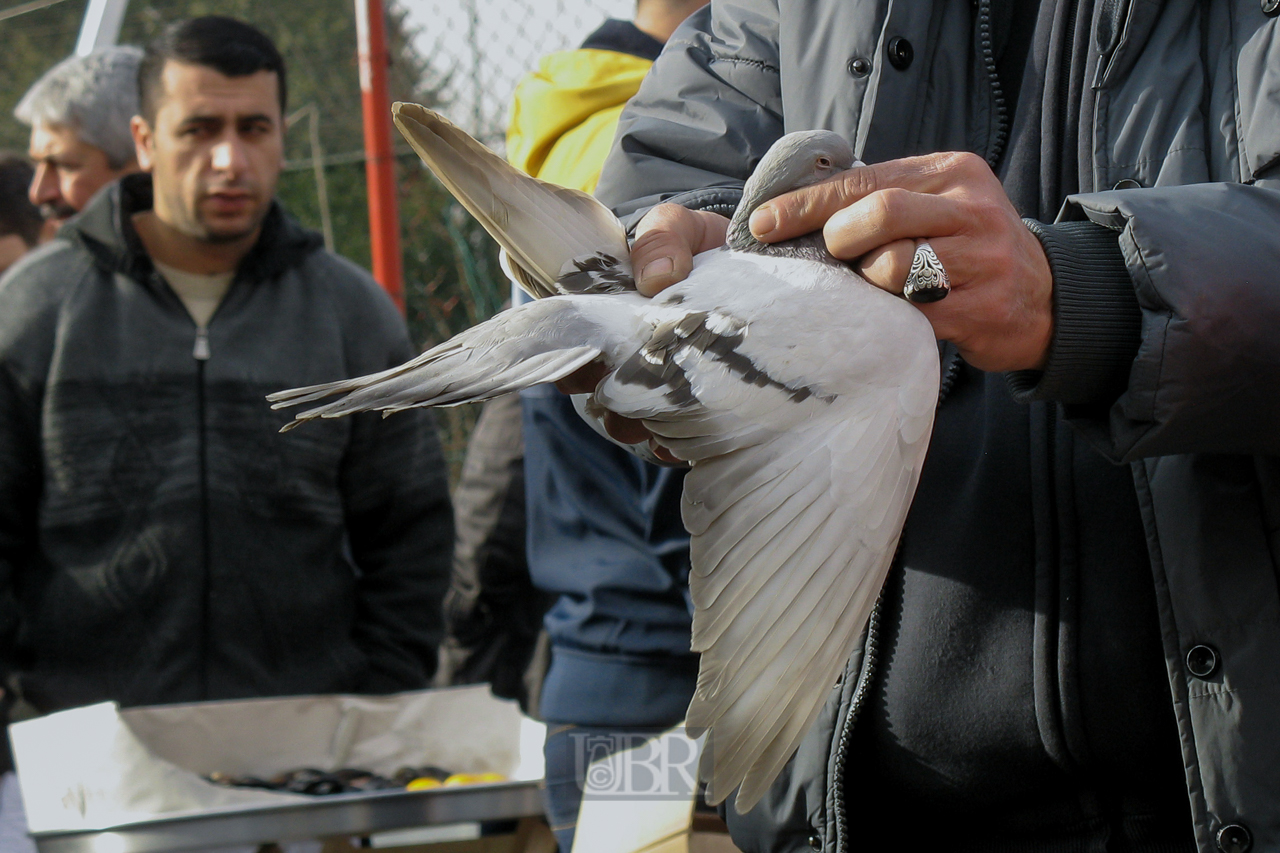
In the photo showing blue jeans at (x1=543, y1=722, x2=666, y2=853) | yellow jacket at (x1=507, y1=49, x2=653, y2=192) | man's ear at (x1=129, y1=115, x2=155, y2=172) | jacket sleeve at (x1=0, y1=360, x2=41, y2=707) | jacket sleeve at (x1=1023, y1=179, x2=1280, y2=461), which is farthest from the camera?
man's ear at (x1=129, y1=115, x2=155, y2=172)

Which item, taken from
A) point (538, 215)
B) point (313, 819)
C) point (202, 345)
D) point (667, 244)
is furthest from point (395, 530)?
point (667, 244)

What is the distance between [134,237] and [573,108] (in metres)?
1.29

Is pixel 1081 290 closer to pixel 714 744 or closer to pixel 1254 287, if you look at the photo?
pixel 1254 287

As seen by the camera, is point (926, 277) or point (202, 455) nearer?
point (926, 277)

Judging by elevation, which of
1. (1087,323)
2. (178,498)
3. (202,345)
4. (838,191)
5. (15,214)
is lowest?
(178,498)

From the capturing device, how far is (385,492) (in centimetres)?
332

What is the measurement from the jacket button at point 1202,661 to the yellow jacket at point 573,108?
168 cm

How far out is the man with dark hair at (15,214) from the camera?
4316 mm

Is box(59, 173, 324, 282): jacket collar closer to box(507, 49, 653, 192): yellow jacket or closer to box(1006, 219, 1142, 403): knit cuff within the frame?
box(507, 49, 653, 192): yellow jacket

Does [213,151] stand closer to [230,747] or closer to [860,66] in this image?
[230,747]

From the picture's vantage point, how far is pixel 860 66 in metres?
1.40

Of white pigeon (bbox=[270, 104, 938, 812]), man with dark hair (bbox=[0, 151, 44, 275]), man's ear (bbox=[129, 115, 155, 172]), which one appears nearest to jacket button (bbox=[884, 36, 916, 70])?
white pigeon (bbox=[270, 104, 938, 812])

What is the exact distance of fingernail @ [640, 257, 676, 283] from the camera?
135cm

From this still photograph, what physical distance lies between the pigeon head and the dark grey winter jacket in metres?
2.00
